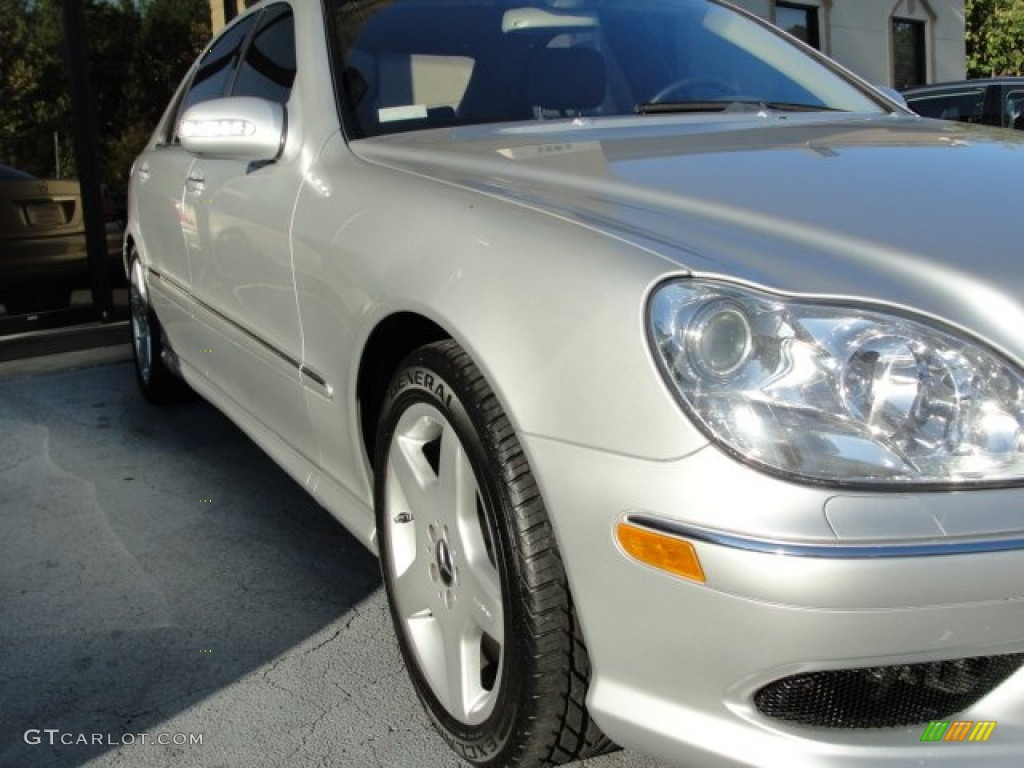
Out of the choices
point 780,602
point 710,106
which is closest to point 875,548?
point 780,602

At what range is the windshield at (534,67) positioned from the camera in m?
2.74

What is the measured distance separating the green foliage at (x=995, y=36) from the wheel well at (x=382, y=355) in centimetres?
2039

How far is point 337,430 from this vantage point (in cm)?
243

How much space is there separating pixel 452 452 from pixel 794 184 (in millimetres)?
736

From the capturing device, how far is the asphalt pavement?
2.20 metres

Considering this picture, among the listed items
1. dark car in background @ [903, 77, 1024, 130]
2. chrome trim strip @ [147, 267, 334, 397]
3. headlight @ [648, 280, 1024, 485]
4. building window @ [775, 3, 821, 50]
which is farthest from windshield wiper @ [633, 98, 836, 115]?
building window @ [775, 3, 821, 50]

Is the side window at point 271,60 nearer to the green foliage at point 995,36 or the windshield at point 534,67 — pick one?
the windshield at point 534,67

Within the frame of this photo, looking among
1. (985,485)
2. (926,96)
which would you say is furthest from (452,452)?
(926,96)

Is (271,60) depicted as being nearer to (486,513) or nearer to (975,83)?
(486,513)

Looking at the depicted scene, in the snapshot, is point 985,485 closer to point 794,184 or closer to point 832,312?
point 832,312

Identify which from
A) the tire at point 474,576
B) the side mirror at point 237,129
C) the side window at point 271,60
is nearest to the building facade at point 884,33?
the side window at point 271,60

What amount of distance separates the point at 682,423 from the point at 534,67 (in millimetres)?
1626

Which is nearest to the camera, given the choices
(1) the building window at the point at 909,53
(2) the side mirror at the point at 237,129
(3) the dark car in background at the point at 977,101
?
(2) the side mirror at the point at 237,129

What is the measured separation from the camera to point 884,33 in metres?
14.1
